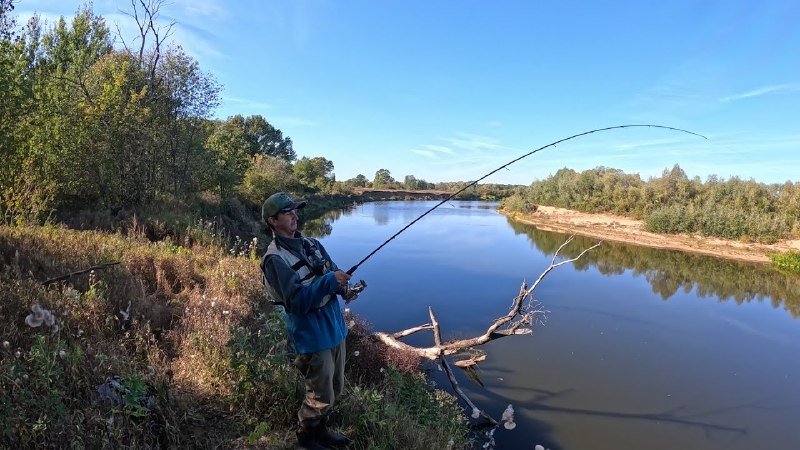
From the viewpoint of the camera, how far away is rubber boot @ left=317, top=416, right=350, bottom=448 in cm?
308

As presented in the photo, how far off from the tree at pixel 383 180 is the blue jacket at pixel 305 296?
8421cm

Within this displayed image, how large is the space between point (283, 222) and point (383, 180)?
3621 inches

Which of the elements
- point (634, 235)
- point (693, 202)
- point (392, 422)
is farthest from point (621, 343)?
point (693, 202)

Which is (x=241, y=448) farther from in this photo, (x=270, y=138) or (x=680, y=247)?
(x=270, y=138)

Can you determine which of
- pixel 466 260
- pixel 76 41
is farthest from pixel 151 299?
pixel 76 41

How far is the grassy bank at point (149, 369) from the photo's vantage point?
2624 millimetres

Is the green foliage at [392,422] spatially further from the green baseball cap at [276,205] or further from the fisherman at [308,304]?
the green baseball cap at [276,205]

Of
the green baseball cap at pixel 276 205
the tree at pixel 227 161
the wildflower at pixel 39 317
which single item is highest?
the tree at pixel 227 161

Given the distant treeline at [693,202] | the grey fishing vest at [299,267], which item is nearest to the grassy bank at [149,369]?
the grey fishing vest at [299,267]

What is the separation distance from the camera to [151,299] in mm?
5113

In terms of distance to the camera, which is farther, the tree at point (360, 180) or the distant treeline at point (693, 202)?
the tree at point (360, 180)

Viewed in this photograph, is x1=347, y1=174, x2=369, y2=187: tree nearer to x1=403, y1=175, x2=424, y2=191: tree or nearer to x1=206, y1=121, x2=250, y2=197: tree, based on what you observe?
x1=403, y1=175, x2=424, y2=191: tree

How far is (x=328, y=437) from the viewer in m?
3.15

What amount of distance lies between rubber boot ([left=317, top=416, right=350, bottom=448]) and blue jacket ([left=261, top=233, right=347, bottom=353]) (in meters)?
0.63
